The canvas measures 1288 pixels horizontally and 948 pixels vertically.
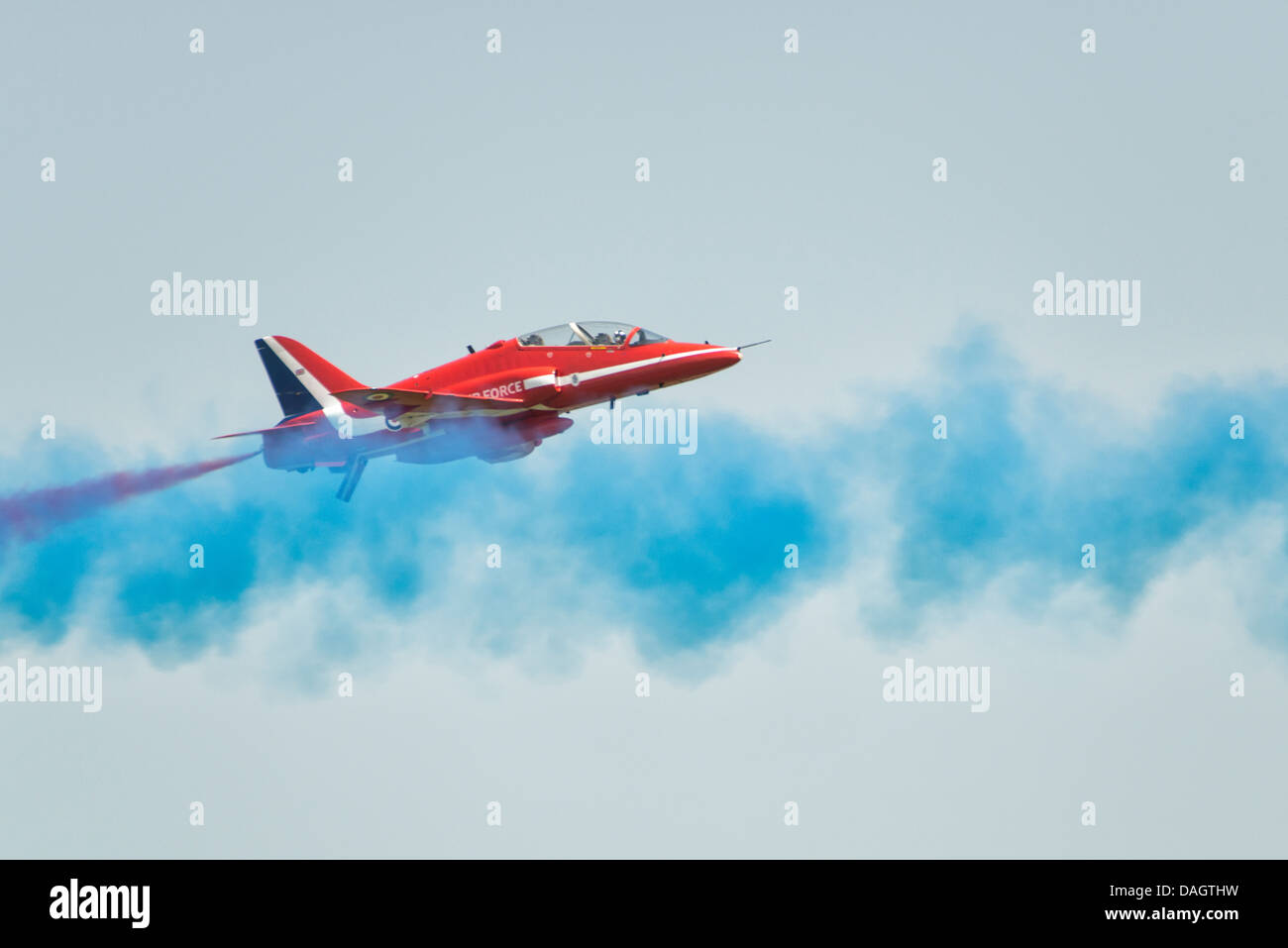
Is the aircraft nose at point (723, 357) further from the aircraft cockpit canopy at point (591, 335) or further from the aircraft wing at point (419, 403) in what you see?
the aircraft wing at point (419, 403)

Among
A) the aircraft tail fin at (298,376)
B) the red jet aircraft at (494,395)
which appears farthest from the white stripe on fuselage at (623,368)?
the aircraft tail fin at (298,376)

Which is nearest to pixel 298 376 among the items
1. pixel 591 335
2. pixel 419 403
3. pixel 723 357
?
pixel 419 403

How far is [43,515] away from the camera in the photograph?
6397 centimetres

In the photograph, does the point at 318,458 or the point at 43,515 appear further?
the point at 43,515

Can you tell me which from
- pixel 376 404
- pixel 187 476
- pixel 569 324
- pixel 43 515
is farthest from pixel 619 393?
pixel 43 515

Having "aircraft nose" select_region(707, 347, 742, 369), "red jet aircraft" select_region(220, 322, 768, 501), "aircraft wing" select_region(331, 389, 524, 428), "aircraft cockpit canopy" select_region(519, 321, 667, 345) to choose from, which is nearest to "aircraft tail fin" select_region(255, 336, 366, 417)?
"red jet aircraft" select_region(220, 322, 768, 501)

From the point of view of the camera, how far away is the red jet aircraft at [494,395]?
56.7 meters

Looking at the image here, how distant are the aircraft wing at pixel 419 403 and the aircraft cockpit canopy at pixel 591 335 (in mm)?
2048

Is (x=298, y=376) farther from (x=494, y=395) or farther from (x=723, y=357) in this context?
(x=723, y=357)

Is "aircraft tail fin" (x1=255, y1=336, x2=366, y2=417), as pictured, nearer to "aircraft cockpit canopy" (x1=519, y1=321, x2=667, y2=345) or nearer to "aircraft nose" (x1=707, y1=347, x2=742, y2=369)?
"aircraft cockpit canopy" (x1=519, y1=321, x2=667, y2=345)

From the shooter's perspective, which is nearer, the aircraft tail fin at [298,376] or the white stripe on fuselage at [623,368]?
the white stripe on fuselage at [623,368]
